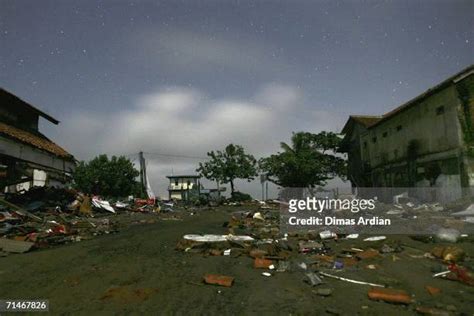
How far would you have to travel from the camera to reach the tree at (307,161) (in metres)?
34.4

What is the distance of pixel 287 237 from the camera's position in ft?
31.6

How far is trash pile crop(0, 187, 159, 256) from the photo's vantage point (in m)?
8.69

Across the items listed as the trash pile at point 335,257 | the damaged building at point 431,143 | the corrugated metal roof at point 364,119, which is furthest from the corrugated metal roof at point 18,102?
the corrugated metal roof at point 364,119

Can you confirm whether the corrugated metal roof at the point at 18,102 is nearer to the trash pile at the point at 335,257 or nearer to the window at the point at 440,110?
the trash pile at the point at 335,257

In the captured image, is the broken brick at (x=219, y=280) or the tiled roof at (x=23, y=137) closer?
the broken brick at (x=219, y=280)

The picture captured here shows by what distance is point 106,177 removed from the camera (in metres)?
43.1

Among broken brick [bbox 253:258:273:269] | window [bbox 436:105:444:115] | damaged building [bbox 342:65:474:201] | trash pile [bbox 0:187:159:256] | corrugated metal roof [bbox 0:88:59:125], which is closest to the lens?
broken brick [bbox 253:258:273:269]

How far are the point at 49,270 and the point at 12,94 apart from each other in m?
14.1

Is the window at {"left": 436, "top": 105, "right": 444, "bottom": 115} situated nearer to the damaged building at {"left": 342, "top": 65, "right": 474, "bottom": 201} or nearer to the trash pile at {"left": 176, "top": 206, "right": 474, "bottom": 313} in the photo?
the damaged building at {"left": 342, "top": 65, "right": 474, "bottom": 201}

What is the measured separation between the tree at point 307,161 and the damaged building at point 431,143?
806 cm

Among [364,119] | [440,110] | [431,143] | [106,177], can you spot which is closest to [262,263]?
[440,110]

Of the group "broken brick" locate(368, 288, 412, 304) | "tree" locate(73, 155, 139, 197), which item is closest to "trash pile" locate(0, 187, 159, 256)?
"broken brick" locate(368, 288, 412, 304)

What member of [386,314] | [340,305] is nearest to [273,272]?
[340,305]

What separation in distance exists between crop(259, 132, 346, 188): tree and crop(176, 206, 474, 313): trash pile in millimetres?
25123
